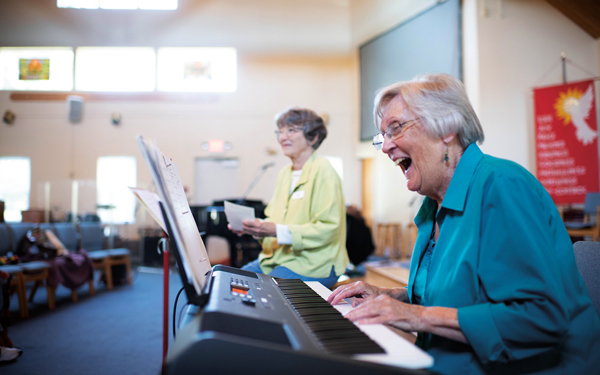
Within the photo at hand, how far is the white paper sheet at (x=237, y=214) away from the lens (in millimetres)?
1759

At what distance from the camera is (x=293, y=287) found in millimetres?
1104

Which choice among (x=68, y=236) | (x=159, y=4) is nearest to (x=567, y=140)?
(x=68, y=236)

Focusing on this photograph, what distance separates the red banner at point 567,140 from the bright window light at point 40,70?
31.5 ft

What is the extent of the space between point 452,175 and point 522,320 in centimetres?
40

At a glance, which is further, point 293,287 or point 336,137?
point 336,137

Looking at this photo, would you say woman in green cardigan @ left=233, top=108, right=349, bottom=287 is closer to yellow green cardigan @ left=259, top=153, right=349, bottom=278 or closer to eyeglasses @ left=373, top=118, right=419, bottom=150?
yellow green cardigan @ left=259, top=153, right=349, bottom=278

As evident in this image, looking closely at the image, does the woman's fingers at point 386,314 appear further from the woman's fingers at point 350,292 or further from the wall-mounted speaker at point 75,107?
the wall-mounted speaker at point 75,107

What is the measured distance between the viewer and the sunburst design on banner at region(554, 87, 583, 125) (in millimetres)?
4973

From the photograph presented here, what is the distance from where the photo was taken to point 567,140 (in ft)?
16.5

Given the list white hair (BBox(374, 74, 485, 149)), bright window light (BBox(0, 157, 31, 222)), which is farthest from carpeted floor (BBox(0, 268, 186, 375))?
bright window light (BBox(0, 157, 31, 222))

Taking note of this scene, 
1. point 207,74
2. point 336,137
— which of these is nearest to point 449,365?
point 336,137

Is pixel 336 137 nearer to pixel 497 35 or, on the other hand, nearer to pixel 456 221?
pixel 497 35

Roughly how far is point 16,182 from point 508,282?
10.6 metres

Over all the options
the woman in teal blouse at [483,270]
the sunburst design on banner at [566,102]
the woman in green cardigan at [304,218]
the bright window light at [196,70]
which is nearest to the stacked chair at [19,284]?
the woman in green cardigan at [304,218]
